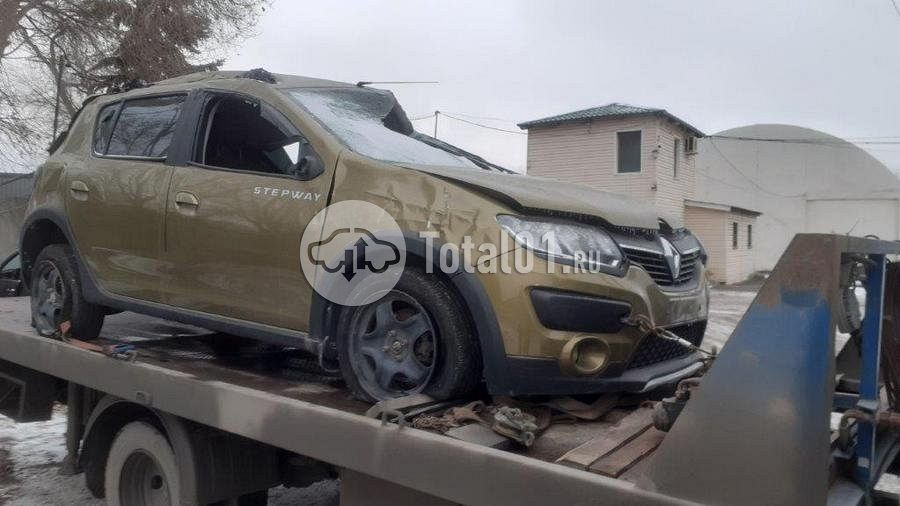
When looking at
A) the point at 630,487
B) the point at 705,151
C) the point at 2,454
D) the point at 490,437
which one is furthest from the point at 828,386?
the point at 705,151

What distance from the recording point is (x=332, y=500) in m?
5.10

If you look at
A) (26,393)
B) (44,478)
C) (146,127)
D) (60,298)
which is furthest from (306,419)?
(44,478)

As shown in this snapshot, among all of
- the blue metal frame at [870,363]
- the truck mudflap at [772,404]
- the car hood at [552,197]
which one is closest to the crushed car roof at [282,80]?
the car hood at [552,197]

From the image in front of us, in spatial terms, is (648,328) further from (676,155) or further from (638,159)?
(676,155)

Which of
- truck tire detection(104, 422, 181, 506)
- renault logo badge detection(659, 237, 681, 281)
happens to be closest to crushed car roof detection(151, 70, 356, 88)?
truck tire detection(104, 422, 181, 506)

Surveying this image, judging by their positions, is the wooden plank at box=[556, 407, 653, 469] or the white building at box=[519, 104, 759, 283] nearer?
the wooden plank at box=[556, 407, 653, 469]

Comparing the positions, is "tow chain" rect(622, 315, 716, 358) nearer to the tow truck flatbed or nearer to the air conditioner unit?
the tow truck flatbed

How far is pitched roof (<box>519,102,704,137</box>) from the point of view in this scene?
2164 cm

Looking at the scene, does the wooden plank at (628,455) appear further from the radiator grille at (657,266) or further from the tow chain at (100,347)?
the tow chain at (100,347)

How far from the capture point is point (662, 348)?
328 cm

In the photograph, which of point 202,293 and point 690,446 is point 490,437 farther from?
point 202,293

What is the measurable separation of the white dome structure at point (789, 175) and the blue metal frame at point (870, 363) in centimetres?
3340

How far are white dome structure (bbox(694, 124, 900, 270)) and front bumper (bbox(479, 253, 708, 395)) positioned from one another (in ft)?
109

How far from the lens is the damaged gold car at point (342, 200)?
2965 mm
